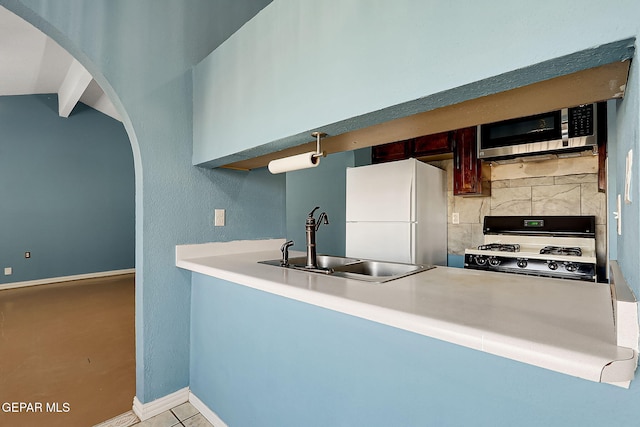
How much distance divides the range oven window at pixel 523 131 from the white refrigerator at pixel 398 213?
0.57 m

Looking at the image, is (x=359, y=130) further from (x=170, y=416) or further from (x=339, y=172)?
(x=339, y=172)

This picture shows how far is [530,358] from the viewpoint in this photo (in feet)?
2.05

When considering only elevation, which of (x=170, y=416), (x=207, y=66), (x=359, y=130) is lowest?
(x=170, y=416)

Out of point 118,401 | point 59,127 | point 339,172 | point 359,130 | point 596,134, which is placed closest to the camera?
point 359,130

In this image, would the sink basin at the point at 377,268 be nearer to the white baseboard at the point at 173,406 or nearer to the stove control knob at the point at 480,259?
the white baseboard at the point at 173,406

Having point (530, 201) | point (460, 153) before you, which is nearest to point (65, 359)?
point (460, 153)

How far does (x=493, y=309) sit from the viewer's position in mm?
867

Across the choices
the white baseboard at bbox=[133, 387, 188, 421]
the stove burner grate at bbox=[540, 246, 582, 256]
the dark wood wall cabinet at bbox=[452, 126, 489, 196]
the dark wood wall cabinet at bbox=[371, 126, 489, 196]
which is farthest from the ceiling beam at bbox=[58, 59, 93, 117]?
the stove burner grate at bbox=[540, 246, 582, 256]

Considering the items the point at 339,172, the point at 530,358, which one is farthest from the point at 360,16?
the point at 339,172

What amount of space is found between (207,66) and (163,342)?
169cm

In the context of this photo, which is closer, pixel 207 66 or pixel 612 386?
pixel 612 386

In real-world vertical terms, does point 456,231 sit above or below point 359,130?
below

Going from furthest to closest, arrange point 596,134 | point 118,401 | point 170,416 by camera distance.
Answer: point 596,134
point 118,401
point 170,416

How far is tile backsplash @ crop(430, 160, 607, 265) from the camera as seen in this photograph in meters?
2.47
